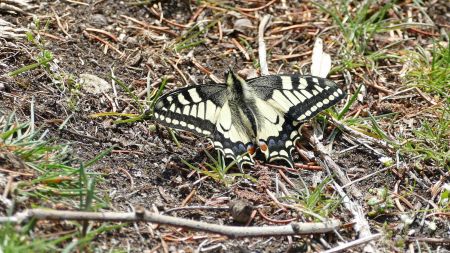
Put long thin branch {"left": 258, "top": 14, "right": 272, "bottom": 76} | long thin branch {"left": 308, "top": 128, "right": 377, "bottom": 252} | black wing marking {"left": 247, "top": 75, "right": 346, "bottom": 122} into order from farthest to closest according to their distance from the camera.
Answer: long thin branch {"left": 258, "top": 14, "right": 272, "bottom": 76} → black wing marking {"left": 247, "top": 75, "right": 346, "bottom": 122} → long thin branch {"left": 308, "top": 128, "right": 377, "bottom": 252}

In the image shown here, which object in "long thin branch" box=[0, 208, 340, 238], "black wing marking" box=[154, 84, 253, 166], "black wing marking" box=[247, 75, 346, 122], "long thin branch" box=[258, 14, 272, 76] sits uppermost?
"long thin branch" box=[258, 14, 272, 76]

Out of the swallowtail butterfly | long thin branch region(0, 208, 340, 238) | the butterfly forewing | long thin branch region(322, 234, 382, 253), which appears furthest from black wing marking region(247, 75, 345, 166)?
long thin branch region(322, 234, 382, 253)

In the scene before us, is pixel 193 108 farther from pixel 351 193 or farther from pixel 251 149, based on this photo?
pixel 351 193

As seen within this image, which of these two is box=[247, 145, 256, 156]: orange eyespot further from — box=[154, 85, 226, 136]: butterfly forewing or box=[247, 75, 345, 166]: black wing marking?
box=[154, 85, 226, 136]: butterfly forewing

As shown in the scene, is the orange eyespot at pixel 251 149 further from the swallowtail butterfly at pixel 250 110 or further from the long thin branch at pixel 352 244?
the long thin branch at pixel 352 244

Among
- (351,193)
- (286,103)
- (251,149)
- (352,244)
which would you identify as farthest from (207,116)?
(352,244)

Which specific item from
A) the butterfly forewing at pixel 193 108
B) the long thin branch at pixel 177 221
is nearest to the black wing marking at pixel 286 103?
the butterfly forewing at pixel 193 108
